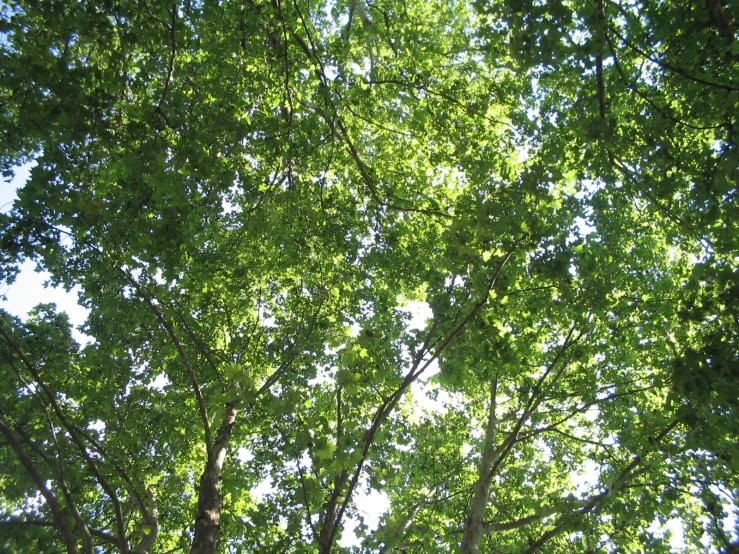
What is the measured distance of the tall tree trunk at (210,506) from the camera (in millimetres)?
5371

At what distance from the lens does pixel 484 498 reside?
617 cm

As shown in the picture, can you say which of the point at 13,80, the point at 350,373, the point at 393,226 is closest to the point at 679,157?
the point at 350,373

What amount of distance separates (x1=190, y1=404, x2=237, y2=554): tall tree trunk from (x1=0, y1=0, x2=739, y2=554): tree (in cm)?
4

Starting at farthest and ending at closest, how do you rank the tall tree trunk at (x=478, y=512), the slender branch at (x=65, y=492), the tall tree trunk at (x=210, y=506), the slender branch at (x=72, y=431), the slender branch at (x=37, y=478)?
the tall tree trunk at (x=478, y=512) → the tall tree trunk at (x=210, y=506) → the slender branch at (x=72, y=431) → the slender branch at (x=65, y=492) → the slender branch at (x=37, y=478)

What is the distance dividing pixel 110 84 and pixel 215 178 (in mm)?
1415

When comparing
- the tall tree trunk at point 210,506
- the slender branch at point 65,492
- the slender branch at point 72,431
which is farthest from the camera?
the tall tree trunk at point 210,506

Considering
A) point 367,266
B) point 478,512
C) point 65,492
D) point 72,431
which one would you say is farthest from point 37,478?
point 367,266

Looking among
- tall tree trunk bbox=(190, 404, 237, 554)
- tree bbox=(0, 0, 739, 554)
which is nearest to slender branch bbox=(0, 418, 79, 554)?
tree bbox=(0, 0, 739, 554)

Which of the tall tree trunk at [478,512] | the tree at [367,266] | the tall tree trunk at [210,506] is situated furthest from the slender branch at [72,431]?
the tall tree trunk at [478,512]

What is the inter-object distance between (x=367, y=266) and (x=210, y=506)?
14.1 ft

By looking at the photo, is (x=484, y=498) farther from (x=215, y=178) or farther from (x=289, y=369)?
(x=215, y=178)

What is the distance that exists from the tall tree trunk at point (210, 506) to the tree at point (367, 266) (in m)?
0.04

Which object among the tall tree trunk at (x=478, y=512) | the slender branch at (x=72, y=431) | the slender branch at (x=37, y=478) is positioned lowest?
the slender branch at (x=37, y=478)

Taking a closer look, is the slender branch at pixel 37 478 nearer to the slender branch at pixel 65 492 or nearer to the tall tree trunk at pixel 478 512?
the slender branch at pixel 65 492
